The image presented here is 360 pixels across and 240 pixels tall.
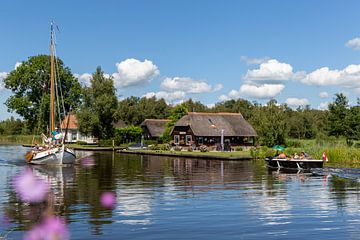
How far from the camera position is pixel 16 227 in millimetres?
16250

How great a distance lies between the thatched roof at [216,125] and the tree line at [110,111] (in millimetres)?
2155

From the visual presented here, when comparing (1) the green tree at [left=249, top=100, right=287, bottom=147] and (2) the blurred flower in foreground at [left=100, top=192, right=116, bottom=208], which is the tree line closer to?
(1) the green tree at [left=249, top=100, right=287, bottom=147]

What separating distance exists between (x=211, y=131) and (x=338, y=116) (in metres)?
19.0

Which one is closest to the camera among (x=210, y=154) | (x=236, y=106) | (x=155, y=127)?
(x=210, y=154)

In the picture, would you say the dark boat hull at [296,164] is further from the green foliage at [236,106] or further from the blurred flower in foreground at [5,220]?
the green foliage at [236,106]

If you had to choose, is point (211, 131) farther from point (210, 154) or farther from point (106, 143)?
point (106, 143)

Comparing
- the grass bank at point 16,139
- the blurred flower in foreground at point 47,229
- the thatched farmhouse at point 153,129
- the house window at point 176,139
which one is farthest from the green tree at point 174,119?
the blurred flower in foreground at point 47,229

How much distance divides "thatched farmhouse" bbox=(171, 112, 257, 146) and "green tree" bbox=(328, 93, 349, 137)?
44.9ft

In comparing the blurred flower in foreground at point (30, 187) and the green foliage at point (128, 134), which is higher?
the green foliage at point (128, 134)

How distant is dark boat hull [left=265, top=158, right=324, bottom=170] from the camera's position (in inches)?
1610

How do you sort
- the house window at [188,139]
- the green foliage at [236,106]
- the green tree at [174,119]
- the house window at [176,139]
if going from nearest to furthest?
the house window at [188,139] < the house window at [176,139] < the green tree at [174,119] < the green foliage at [236,106]

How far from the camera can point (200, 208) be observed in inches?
794

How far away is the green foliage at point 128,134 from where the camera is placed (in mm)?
88400

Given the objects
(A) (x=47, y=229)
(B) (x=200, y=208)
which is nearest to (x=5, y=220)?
(A) (x=47, y=229)
